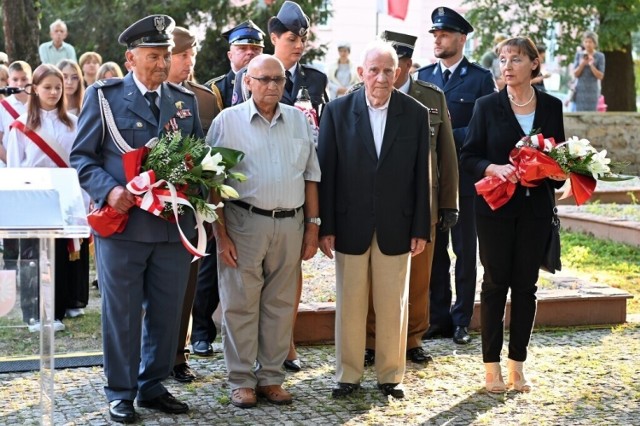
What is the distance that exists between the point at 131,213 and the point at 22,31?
908cm

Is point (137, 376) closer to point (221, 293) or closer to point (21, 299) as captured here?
point (221, 293)

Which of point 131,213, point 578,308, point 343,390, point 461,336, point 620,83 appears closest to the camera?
point 131,213

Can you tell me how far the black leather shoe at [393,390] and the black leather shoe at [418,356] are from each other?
32.6 inches

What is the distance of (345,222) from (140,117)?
139cm

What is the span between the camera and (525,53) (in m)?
6.75

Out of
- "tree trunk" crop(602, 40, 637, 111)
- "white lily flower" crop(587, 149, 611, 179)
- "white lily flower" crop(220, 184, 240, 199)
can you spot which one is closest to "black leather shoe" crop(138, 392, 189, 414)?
"white lily flower" crop(220, 184, 240, 199)

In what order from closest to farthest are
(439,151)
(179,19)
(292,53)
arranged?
1. (292,53)
2. (439,151)
3. (179,19)

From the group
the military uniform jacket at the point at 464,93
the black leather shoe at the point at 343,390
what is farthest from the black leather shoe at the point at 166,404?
the military uniform jacket at the point at 464,93

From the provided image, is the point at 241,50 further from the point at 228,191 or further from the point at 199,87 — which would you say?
the point at 228,191

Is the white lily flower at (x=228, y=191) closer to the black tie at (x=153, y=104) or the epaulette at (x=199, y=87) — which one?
the black tie at (x=153, y=104)

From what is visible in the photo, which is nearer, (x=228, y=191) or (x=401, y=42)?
(x=228, y=191)

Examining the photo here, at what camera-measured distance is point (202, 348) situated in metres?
7.67

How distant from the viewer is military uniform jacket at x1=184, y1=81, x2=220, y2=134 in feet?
23.9

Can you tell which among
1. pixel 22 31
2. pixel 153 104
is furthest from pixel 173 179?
pixel 22 31
